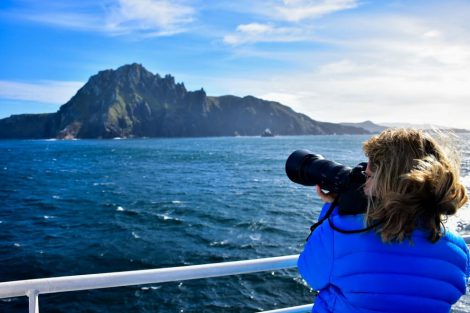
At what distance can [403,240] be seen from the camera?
4.62 ft

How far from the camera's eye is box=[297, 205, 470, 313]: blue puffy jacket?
1410 millimetres

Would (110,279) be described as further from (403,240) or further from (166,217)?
(166,217)

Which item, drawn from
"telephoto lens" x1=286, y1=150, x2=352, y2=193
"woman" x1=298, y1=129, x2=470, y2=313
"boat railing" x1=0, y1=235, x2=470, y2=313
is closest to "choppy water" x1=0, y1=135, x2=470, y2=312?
"telephoto lens" x1=286, y1=150, x2=352, y2=193

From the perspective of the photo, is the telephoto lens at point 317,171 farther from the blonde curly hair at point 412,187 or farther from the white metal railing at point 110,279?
the white metal railing at point 110,279

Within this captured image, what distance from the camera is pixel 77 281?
1.82m

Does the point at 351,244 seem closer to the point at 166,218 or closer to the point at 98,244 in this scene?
the point at 98,244

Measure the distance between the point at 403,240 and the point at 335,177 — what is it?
0.46m

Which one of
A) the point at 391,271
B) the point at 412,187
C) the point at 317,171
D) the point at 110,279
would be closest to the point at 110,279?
the point at 110,279

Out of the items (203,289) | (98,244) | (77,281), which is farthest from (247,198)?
(77,281)

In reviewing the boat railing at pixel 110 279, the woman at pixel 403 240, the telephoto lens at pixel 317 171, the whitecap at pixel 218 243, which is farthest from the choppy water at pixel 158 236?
the woman at pixel 403 240

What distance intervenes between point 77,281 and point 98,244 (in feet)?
48.0

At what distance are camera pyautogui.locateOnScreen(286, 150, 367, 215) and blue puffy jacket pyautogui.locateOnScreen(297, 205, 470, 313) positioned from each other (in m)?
0.06

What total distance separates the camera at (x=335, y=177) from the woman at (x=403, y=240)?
5cm

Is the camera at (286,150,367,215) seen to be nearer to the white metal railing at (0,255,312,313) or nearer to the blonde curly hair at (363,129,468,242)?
the blonde curly hair at (363,129,468,242)
